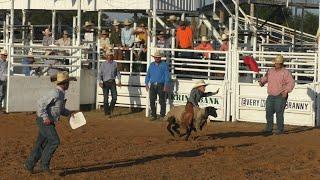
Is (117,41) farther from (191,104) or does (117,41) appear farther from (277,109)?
(191,104)

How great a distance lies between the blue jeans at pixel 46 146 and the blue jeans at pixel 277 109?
6783mm

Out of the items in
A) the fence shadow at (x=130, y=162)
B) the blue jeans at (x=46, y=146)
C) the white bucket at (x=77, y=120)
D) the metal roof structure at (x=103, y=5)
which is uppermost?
the metal roof structure at (x=103, y=5)

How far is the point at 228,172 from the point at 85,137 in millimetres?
4928

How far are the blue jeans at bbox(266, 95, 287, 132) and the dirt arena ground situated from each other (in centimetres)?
32

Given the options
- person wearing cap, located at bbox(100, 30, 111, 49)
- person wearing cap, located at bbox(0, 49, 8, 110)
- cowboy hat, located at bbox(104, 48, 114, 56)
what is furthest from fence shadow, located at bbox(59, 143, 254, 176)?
person wearing cap, located at bbox(100, 30, 111, 49)

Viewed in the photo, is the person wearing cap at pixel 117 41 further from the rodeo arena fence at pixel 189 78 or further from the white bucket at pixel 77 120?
the white bucket at pixel 77 120

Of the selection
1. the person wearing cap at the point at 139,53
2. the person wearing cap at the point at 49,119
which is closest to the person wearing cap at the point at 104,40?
the person wearing cap at the point at 139,53

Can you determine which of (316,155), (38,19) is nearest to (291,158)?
(316,155)

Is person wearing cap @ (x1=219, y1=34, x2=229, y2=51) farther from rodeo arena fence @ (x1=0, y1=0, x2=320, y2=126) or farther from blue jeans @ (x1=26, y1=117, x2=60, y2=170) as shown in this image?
blue jeans @ (x1=26, y1=117, x2=60, y2=170)

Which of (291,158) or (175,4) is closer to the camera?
(291,158)

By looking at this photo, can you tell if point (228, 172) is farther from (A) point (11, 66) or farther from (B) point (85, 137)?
(A) point (11, 66)

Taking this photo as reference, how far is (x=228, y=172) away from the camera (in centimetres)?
1111

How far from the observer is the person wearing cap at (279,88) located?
1614cm

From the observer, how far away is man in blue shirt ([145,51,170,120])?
63.1 ft
